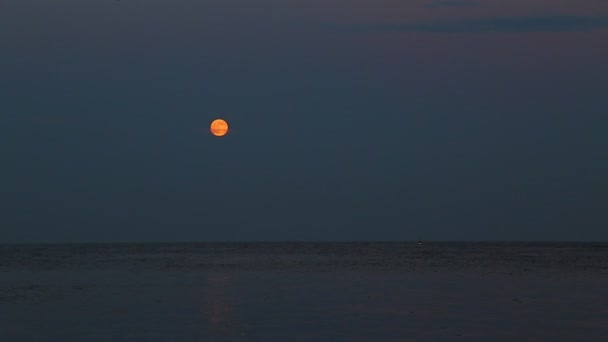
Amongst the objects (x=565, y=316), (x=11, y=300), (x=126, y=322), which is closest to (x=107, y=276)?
(x=11, y=300)

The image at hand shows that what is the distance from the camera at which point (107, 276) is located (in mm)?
44281

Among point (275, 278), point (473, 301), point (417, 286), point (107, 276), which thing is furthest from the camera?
point (107, 276)

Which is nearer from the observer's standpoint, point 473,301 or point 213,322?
point 213,322

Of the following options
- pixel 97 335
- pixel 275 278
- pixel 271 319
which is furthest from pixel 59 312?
pixel 275 278

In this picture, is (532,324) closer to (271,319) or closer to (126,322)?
(271,319)

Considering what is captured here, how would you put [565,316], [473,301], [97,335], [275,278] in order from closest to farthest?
[97,335] < [565,316] < [473,301] < [275,278]

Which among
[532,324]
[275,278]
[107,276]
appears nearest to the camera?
[532,324]

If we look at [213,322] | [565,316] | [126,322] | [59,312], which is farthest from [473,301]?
[59,312]

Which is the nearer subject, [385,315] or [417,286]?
[385,315]

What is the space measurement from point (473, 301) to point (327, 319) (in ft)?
23.9

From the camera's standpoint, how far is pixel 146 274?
46125 millimetres

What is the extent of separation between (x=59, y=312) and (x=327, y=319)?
874 cm

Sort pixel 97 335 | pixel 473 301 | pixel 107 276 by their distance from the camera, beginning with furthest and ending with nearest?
pixel 107 276 < pixel 473 301 < pixel 97 335

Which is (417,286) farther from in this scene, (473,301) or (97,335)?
(97,335)
